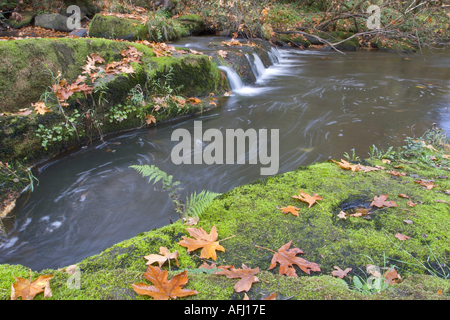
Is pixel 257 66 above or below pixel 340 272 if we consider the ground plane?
above

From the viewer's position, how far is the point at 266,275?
5.82 ft

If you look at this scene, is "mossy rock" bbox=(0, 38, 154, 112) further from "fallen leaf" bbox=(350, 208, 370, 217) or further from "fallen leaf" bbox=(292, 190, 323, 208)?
"fallen leaf" bbox=(350, 208, 370, 217)

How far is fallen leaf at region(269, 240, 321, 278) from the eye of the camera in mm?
1940

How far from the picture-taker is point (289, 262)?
2.02 meters

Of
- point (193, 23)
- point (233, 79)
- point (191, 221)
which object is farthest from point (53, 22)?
point (191, 221)

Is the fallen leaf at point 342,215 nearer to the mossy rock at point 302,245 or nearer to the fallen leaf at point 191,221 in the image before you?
the mossy rock at point 302,245

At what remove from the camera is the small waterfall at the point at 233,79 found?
356 inches

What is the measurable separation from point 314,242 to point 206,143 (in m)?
3.86

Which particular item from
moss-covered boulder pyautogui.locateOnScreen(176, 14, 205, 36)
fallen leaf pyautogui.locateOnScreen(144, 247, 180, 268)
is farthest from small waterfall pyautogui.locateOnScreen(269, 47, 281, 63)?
fallen leaf pyautogui.locateOnScreen(144, 247, 180, 268)

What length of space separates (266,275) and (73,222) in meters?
2.81

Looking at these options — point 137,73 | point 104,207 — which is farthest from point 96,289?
point 137,73

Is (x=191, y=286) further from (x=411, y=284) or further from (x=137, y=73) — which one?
(x=137, y=73)

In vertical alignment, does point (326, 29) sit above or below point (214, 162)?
above

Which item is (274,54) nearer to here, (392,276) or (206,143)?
(206,143)
